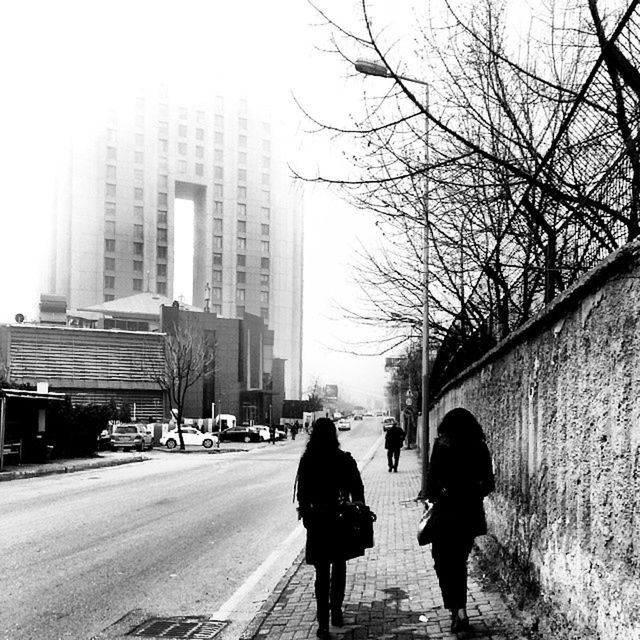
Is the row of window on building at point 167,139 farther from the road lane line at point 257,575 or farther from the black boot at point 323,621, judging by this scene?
the black boot at point 323,621

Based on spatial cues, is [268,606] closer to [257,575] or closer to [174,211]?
[257,575]

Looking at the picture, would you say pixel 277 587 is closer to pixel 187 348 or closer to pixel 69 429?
pixel 69 429

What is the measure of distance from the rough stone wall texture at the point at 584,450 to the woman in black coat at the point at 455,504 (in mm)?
438

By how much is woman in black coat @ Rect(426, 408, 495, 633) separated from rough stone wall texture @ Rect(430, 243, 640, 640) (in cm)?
44

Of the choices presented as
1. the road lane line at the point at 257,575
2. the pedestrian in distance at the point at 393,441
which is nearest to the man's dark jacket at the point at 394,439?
the pedestrian in distance at the point at 393,441

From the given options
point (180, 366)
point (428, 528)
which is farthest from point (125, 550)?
point (180, 366)

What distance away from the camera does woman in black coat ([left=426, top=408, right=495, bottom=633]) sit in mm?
5516

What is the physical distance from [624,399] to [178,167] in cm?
12594

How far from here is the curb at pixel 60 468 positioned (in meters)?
21.9

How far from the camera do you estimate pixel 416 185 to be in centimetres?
818

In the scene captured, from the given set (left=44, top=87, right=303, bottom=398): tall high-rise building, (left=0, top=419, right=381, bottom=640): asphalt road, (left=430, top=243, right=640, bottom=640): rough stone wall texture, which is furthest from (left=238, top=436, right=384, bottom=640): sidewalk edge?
(left=44, top=87, right=303, bottom=398): tall high-rise building

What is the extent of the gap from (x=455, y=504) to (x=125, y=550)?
551 cm

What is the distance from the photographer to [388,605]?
6.41 meters

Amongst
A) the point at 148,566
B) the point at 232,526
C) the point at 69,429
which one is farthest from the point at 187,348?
the point at 148,566
